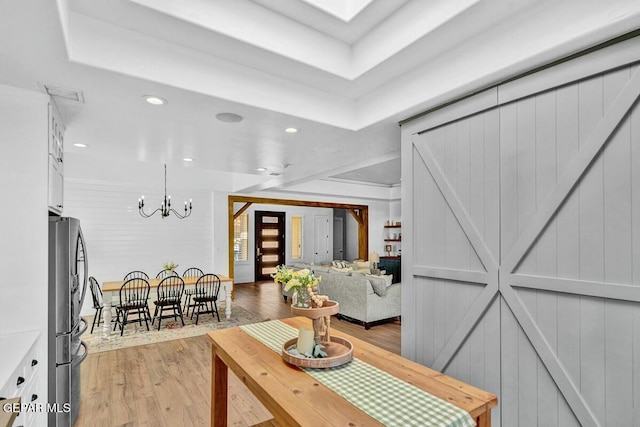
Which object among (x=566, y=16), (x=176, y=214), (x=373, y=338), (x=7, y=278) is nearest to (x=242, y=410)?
(x=7, y=278)

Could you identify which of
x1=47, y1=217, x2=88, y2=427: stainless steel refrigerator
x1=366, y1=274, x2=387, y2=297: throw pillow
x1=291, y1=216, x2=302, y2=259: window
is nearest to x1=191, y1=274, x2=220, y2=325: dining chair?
x1=366, y1=274, x2=387, y2=297: throw pillow

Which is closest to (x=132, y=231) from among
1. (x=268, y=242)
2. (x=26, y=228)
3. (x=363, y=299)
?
(x=268, y=242)

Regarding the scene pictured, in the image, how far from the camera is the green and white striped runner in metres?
1.32

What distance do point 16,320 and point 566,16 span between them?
327 centimetres

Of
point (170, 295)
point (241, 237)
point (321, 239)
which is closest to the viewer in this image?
point (170, 295)

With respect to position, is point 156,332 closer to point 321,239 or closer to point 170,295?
point 170,295

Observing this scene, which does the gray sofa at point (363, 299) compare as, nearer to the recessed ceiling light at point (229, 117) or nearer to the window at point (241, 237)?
the recessed ceiling light at point (229, 117)

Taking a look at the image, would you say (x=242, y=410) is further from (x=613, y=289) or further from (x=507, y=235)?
(x=613, y=289)

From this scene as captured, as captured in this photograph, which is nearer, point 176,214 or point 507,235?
point 507,235

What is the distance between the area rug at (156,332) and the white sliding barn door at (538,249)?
410cm

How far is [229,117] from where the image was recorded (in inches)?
102

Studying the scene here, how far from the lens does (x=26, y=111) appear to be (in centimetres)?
210

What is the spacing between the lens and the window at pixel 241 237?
10.5 m

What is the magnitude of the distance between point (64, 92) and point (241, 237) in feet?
28.0
